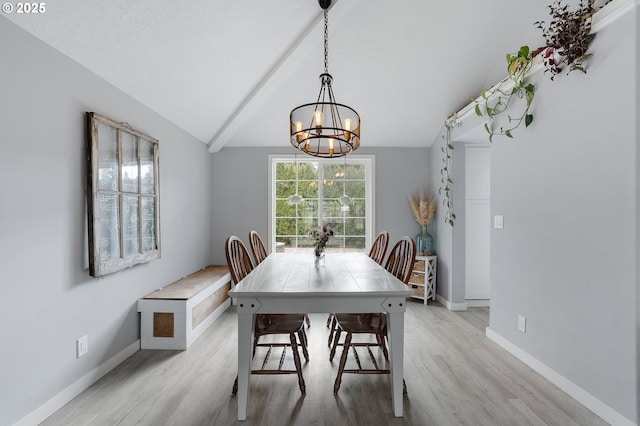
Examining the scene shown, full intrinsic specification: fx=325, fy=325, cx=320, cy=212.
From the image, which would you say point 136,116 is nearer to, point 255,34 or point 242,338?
point 255,34

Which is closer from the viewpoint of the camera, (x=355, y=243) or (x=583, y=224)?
(x=583, y=224)

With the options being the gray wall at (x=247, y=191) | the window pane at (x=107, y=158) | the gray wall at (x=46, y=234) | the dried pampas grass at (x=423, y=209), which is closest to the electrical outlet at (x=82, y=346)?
the gray wall at (x=46, y=234)

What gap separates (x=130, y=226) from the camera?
2654mm

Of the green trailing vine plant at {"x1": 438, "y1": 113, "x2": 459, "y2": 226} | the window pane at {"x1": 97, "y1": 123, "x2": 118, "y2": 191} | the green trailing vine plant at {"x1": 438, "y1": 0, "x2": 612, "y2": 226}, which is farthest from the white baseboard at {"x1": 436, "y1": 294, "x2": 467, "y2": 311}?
the window pane at {"x1": 97, "y1": 123, "x2": 118, "y2": 191}

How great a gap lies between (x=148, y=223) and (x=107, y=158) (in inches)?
29.9

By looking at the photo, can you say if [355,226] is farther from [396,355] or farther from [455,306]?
[396,355]

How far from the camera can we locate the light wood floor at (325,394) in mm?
1891

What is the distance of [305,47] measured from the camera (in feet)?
9.63

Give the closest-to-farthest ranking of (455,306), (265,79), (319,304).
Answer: (319,304), (265,79), (455,306)

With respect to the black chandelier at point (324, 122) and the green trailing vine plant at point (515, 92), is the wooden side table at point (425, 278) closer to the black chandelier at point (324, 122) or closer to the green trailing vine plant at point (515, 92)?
the green trailing vine plant at point (515, 92)

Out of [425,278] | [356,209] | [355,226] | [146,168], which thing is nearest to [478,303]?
[425,278]

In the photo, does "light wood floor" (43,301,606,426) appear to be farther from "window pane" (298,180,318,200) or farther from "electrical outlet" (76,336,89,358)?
"window pane" (298,180,318,200)

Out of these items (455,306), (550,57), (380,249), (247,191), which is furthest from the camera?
(247,191)

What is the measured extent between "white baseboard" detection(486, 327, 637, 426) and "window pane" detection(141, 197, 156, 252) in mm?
3307
